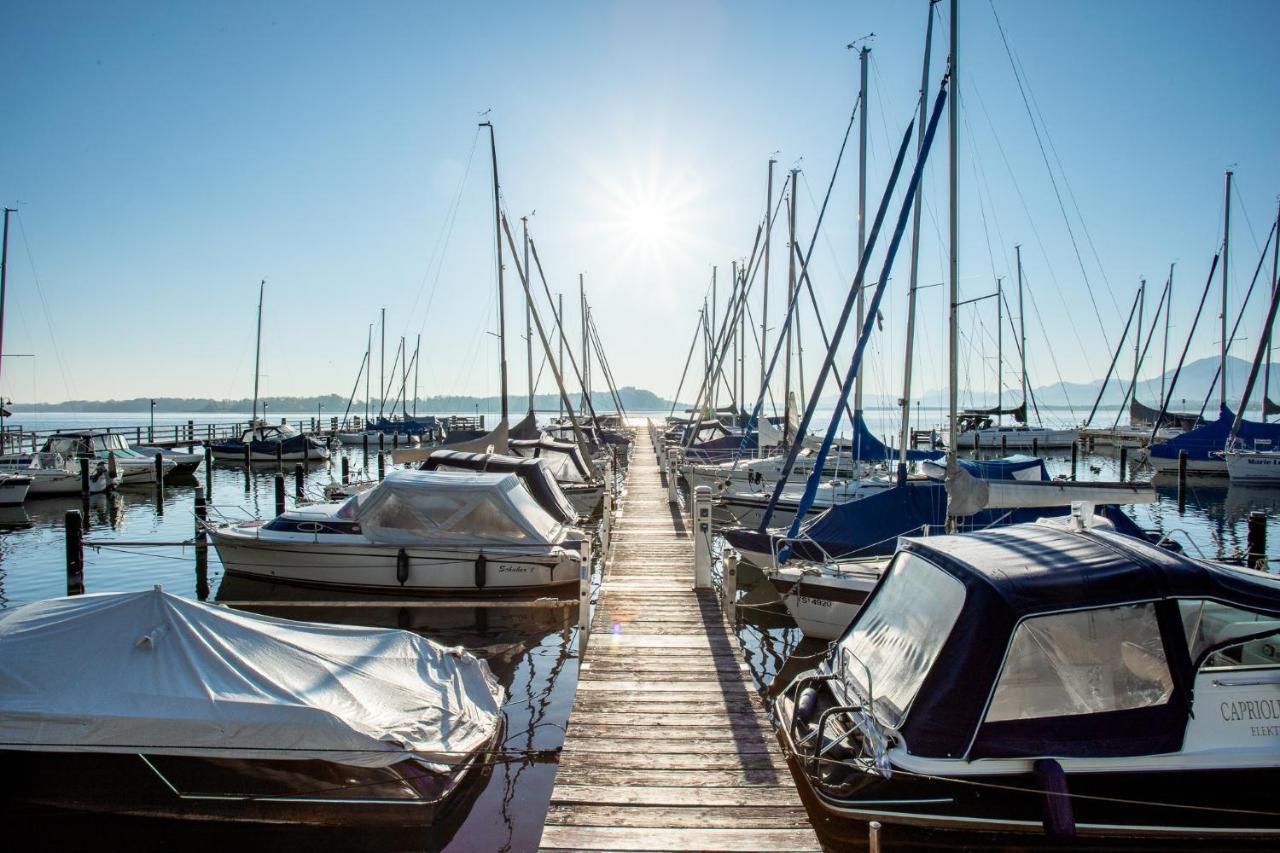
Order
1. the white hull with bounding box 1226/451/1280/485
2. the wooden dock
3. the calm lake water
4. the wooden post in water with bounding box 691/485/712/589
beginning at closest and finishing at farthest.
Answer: the wooden dock, the calm lake water, the wooden post in water with bounding box 691/485/712/589, the white hull with bounding box 1226/451/1280/485

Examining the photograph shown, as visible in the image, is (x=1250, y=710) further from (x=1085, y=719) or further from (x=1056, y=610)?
(x=1056, y=610)

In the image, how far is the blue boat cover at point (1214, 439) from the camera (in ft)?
116

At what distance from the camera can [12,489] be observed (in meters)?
25.9

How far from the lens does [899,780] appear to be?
229 inches

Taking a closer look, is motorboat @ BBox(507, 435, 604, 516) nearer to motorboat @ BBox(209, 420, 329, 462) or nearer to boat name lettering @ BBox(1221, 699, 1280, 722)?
boat name lettering @ BBox(1221, 699, 1280, 722)

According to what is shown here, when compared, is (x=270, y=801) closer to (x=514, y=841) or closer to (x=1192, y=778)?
(x=514, y=841)

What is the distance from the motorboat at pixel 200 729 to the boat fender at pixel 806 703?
2985 millimetres

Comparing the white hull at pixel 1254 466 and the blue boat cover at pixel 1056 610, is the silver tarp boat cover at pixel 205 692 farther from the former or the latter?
the white hull at pixel 1254 466

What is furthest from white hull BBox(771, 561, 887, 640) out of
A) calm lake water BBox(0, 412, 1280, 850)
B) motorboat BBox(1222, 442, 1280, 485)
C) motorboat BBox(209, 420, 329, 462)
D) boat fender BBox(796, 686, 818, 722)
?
motorboat BBox(209, 420, 329, 462)

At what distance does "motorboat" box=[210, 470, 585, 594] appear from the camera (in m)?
13.8

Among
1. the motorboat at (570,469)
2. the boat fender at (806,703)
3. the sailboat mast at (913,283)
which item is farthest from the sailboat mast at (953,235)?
the motorboat at (570,469)

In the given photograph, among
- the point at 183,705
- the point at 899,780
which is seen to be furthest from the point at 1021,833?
the point at 183,705

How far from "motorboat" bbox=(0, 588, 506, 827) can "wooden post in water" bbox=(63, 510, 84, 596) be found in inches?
268

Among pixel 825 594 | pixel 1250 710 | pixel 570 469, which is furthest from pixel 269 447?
pixel 1250 710
